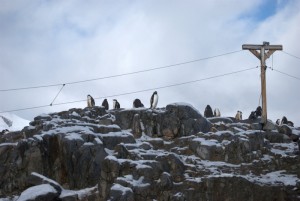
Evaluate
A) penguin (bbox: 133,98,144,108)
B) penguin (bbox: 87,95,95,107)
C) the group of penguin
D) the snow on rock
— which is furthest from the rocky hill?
penguin (bbox: 87,95,95,107)

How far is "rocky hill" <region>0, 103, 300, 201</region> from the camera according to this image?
20344mm

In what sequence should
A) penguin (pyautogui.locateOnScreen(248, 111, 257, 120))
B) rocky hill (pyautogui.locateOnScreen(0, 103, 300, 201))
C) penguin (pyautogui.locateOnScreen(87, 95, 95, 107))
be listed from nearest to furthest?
1. rocky hill (pyautogui.locateOnScreen(0, 103, 300, 201))
2. penguin (pyautogui.locateOnScreen(248, 111, 257, 120))
3. penguin (pyautogui.locateOnScreen(87, 95, 95, 107))

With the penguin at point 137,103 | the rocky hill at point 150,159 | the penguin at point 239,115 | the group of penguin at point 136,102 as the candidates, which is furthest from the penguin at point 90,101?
the penguin at point 239,115

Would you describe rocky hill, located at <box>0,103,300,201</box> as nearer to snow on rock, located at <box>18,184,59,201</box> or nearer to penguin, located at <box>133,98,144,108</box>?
snow on rock, located at <box>18,184,59,201</box>

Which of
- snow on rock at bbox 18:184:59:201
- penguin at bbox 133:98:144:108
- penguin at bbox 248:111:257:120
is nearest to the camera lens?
snow on rock at bbox 18:184:59:201

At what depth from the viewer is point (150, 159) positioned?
23.0 m

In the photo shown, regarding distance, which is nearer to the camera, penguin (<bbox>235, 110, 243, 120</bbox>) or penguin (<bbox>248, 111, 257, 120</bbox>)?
penguin (<bbox>248, 111, 257, 120</bbox>)

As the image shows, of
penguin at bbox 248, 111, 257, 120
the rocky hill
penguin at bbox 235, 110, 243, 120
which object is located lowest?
the rocky hill

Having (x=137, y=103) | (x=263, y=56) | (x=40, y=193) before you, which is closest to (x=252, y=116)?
(x=263, y=56)

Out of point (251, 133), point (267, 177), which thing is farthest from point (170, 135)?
point (267, 177)

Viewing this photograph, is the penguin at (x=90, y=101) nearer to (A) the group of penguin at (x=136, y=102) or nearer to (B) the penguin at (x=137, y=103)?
(A) the group of penguin at (x=136, y=102)

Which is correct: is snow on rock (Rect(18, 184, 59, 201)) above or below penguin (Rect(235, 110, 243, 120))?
below

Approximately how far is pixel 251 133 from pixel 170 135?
5.79 metres

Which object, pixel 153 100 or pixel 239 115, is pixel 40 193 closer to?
pixel 153 100
